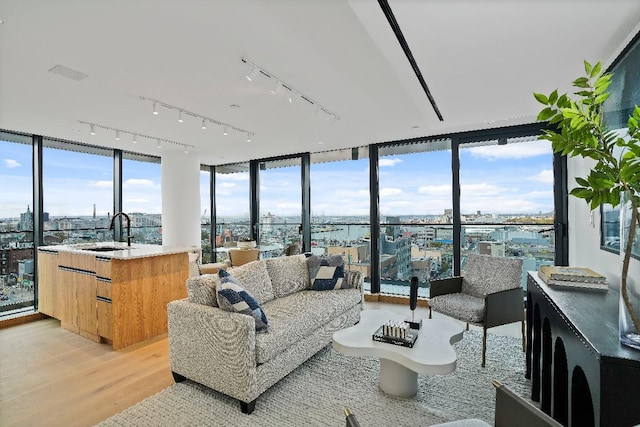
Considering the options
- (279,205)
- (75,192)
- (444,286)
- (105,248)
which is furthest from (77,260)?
(444,286)

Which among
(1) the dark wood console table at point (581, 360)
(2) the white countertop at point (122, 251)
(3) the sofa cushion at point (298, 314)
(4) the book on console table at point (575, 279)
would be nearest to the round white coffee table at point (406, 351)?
(3) the sofa cushion at point (298, 314)

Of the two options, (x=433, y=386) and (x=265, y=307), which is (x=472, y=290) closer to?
(x=433, y=386)

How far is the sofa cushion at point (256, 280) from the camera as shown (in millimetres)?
3125

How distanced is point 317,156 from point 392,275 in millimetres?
2589

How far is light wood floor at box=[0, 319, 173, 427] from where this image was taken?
2.29 m

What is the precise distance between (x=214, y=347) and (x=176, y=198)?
13.5ft

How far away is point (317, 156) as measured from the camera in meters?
6.21

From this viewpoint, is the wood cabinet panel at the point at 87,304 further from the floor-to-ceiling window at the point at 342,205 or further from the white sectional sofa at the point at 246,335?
the floor-to-ceiling window at the point at 342,205

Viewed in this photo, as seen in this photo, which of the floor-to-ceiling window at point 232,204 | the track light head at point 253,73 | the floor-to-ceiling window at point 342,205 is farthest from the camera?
the floor-to-ceiling window at point 232,204

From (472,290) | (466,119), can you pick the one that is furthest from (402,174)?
(472,290)

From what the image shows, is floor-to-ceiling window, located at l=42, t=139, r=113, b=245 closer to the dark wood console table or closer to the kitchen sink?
the kitchen sink

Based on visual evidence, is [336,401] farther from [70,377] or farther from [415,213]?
[415,213]

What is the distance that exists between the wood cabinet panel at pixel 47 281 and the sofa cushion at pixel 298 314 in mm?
3041

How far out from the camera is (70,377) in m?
2.78
